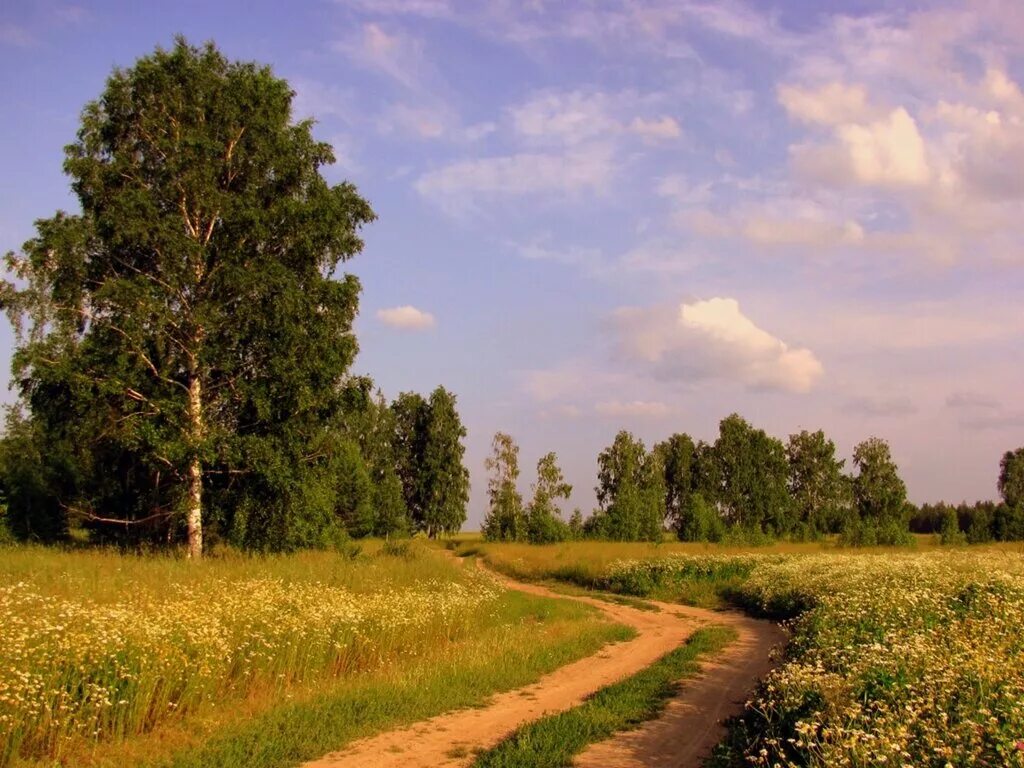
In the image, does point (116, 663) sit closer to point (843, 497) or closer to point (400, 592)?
point (400, 592)

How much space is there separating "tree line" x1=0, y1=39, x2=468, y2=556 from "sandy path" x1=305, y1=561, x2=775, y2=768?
1164 cm

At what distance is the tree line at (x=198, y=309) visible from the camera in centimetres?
1989

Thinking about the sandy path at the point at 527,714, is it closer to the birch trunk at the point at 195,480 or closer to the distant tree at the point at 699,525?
the birch trunk at the point at 195,480

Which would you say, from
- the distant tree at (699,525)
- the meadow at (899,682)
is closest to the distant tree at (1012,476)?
the distant tree at (699,525)

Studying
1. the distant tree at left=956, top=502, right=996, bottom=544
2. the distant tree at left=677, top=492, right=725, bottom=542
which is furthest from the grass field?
the distant tree at left=956, top=502, right=996, bottom=544

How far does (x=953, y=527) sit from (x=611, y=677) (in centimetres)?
6368

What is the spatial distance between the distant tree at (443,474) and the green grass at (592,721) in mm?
71669

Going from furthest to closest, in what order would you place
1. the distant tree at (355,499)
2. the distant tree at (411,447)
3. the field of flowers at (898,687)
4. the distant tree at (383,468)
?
1. the distant tree at (411,447)
2. the distant tree at (383,468)
3. the distant tree at (355,499)
4. the field of flowers at (898,687)

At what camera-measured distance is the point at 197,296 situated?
21.1 meters

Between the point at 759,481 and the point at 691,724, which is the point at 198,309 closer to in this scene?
the point at 691,724

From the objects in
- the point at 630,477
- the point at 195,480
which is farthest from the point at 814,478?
the point at 195,480

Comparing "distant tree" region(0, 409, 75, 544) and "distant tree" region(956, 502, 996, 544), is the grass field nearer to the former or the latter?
"distant tree" region(0, 409, 75, 544)

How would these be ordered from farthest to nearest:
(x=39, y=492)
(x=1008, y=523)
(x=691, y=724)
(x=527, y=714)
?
(x=1008, y=523) → (x=39, y=492) → (x=527, y=714) → (x=691, y=724)

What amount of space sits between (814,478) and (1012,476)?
37.9m
